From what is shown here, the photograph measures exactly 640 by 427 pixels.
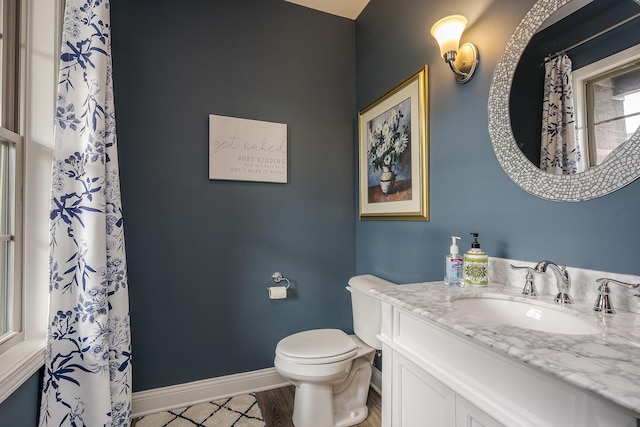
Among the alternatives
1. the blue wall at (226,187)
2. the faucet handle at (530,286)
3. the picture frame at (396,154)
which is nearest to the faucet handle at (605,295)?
the faucet handle at (530,286)

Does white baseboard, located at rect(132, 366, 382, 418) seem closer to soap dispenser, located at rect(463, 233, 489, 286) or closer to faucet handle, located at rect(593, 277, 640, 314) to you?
soap dispenser, located at rect(463, 233, 489, 286)

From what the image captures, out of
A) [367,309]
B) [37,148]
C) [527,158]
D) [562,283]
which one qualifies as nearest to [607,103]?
[527,158]

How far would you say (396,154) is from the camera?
1740mm

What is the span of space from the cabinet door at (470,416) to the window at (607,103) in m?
0.75

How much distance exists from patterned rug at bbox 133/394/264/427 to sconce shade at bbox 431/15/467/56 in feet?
6.78

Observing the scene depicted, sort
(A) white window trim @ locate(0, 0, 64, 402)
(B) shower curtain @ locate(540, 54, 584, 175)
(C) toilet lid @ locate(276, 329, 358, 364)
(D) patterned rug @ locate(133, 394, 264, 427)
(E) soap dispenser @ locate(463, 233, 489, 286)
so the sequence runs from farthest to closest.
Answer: (D) patterned rug @ locate(133, 394, 264, 427) < (C) toilet lid @ locate(276, 329, 358, 364) < (A) white window trim @ locate(0, 0, 64, 402) < (E) soap dispenser @ locate(463, 233, 489, 286) < (B) shower curtain @ locate(540, 54, 584, 175)

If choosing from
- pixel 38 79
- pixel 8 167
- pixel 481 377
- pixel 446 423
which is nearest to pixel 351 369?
pixel 446 423

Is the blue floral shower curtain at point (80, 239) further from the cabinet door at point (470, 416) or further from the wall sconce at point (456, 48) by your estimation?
the wall sconce at point (456, 48)

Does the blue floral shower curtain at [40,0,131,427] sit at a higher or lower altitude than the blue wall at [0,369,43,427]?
higher

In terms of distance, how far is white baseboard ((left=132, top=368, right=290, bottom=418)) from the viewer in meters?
1.70

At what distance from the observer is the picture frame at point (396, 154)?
60.4 inches

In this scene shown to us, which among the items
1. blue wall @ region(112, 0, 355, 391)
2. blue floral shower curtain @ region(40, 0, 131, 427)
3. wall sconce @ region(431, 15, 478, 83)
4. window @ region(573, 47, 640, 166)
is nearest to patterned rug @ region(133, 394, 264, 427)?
blue wall @ region(112, 0, 355, 391)

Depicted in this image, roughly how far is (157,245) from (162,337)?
1.78 feet

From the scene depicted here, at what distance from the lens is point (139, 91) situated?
1722mm
